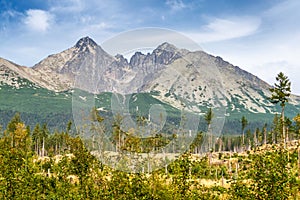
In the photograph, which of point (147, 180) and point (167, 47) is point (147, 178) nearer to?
point (147, 180)

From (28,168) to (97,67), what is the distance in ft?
21.0

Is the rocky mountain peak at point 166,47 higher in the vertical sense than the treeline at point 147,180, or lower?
higher

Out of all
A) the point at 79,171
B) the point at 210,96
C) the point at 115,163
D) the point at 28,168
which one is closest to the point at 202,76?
the point at 210,96

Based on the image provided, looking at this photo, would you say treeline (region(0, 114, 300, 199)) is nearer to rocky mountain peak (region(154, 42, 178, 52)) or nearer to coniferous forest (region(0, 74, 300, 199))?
coniferous forest (region(0, 74, 300, 199))

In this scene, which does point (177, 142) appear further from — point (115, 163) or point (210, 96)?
point (210, 96)

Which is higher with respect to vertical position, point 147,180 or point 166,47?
point 166,47

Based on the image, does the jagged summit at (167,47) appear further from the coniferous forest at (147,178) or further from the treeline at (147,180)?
the treeline at (147,180)

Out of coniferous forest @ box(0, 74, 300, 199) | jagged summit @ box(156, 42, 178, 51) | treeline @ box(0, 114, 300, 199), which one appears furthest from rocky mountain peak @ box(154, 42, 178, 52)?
treeline @ box(0, 114, 300, 199)

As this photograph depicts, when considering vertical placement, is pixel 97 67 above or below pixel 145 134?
above

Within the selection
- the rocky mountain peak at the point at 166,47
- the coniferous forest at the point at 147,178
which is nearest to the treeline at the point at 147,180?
the coniferous forest at the point at 147,178

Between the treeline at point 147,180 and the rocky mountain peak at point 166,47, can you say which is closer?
the treeline at point 147,180

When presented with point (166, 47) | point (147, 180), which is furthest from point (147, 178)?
point (166, 47)

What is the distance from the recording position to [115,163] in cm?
1482

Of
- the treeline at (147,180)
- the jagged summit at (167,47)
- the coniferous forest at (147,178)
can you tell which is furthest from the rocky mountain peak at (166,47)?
the treeline at (147,180)
